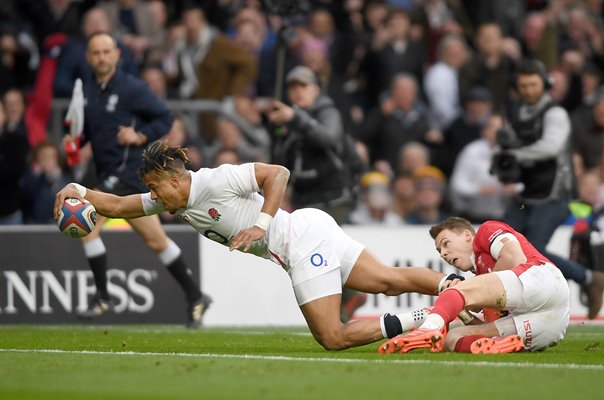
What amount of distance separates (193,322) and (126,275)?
5.02ft

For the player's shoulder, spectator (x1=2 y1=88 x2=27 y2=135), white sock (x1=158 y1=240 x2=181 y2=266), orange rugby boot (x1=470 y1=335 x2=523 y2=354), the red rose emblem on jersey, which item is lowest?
orange rugby boot (x1=470 y1=335 x2=523 y2=354)

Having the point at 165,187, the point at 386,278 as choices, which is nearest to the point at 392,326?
the point at 386,278

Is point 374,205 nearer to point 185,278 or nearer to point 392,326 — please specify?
point 185,278

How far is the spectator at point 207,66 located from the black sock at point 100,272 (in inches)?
234

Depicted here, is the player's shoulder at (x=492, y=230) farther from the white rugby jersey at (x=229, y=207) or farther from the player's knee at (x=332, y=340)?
the white rugby jersey at (x=229, y=207)

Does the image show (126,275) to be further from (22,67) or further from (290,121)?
(22,67)

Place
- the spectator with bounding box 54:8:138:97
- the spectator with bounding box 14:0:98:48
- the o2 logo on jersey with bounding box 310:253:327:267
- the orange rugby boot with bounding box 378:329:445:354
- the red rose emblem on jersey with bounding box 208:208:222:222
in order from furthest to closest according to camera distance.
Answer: the spectator with bounding box 14:0:98:48 < the spectator with bounding box 54:8:138:97 < the red rose emblem on jersey with bounding box 208:208:222:222 < the o2 logo on jersey with bounding box 310:253:327:267 < the orange rugby boot with bounding box 378:329:445:354

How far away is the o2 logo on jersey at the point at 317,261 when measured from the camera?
1036cm

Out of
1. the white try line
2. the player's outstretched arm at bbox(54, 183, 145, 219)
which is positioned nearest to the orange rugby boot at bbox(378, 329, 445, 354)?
the white try line

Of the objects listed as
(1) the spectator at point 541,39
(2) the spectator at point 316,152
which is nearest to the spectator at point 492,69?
(1) the spectator at point 541,39

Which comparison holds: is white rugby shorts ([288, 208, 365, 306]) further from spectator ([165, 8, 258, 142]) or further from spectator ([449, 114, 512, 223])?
spectator ([165, 8, 258, 142])

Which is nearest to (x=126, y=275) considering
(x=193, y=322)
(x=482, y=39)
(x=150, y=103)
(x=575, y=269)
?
(x=193, y=322)

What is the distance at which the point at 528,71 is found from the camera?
1381 cm

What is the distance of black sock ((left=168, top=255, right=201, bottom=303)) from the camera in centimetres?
1359
